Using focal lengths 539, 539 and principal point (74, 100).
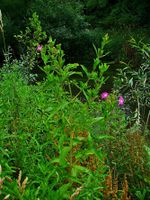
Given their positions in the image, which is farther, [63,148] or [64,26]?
[64,26]

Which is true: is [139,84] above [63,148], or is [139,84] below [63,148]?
below

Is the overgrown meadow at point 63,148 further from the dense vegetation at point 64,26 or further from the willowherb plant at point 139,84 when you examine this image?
the dense vegetation at point 64,26

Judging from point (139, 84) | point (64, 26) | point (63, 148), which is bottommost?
point (64, 26)

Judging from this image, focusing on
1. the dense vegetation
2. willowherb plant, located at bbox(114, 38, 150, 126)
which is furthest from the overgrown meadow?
the dense vegetation

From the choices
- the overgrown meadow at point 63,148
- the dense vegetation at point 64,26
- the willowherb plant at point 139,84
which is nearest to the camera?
the overgrown meadow at point 63,148

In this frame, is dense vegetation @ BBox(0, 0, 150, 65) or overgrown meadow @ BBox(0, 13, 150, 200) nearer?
overgrown meadow @ BBox(0, 13, 150, 200)

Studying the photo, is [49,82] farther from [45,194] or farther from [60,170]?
[45,194]

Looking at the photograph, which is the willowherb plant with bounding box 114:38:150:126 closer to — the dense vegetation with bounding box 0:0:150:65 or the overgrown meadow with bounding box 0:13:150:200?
the overgrown meadow with bounding box 0:13:150:200

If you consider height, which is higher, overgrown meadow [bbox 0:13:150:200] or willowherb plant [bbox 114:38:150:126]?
overgrown meadow [bbox 0:13:150:200]

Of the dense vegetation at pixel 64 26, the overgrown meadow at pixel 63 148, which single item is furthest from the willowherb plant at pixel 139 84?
the dense vegetation at pixel 64 26

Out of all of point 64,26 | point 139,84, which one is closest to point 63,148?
point 139,84

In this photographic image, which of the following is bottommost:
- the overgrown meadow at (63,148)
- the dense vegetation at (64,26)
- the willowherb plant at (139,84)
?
the dense vegetation at (64,26)

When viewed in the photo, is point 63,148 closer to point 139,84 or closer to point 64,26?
point 139,84

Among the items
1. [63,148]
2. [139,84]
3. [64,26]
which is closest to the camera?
[63,148]
